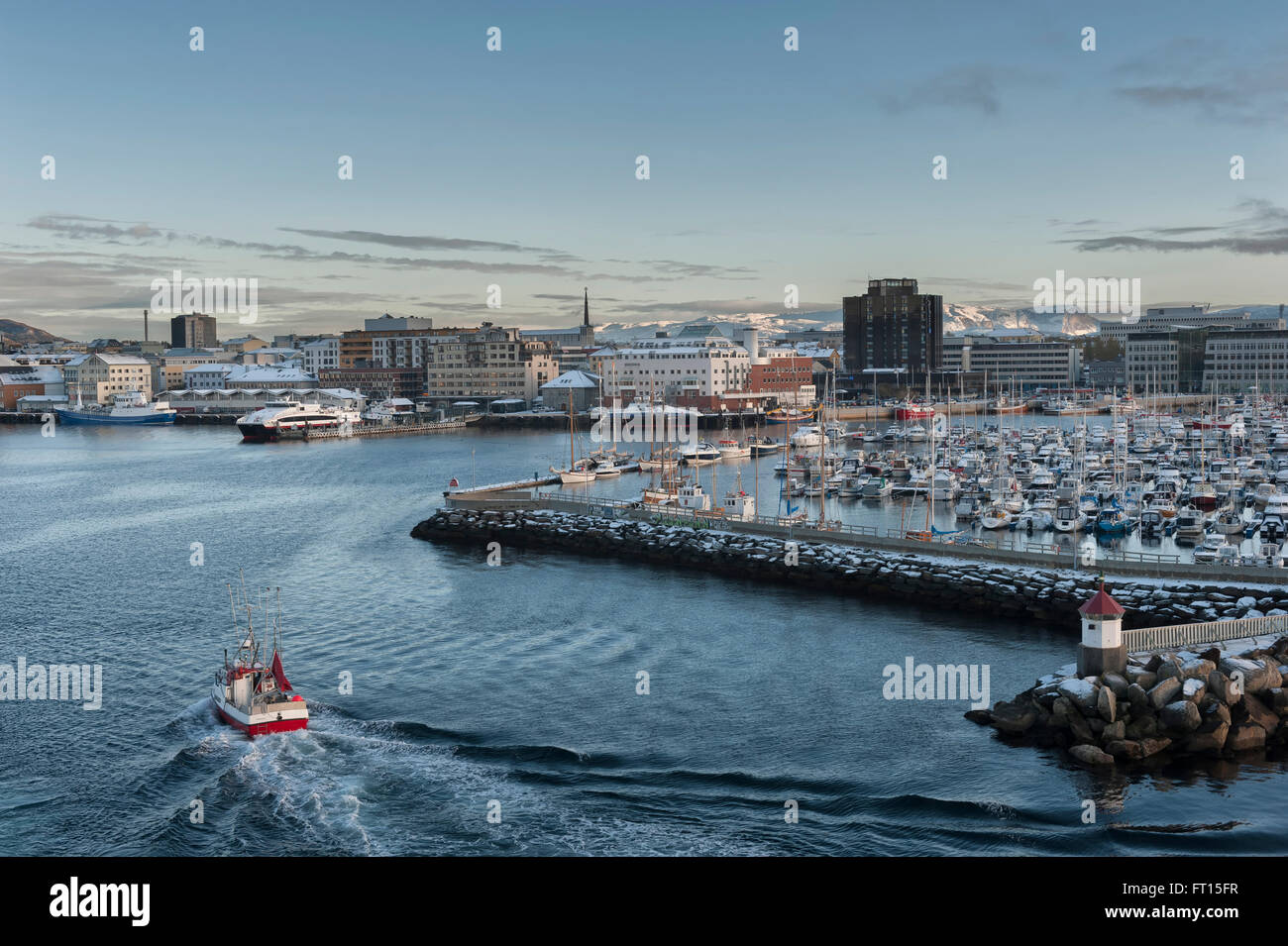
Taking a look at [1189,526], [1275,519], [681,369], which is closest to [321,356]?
[681,369]

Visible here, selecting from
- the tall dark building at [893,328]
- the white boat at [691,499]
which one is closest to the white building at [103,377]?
the tall dark building at [893,328]

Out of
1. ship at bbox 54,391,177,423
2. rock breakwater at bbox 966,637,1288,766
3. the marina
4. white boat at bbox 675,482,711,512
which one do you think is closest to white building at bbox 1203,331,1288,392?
the marina

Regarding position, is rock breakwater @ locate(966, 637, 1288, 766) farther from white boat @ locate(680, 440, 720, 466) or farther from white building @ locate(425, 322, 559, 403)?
white building @ locate(425, 322, 559, 403)

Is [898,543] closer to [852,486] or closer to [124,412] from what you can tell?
[852,486]

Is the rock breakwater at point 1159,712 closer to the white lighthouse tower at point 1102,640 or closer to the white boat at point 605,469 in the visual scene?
the white lighthouse tower at point 1102,640

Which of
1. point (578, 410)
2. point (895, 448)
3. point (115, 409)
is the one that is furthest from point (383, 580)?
point (115, 409)

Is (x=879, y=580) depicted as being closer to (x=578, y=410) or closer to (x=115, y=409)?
(x=578, y=410)
